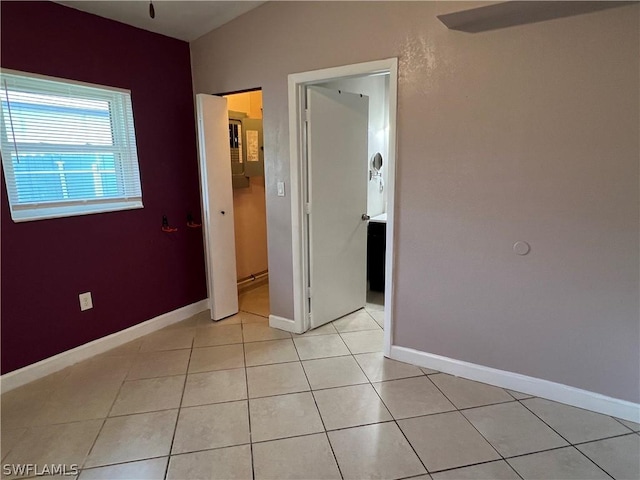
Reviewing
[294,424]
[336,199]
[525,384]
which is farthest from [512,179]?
[294,424]

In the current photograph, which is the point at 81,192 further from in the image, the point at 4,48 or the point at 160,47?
the point at 160,47

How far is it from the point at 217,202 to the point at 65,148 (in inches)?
42.7

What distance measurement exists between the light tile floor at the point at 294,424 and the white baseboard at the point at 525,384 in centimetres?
4

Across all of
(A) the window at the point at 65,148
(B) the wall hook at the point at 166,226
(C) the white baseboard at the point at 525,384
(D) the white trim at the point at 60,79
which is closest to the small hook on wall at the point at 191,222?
(B) the wall hook at the point at 166,226

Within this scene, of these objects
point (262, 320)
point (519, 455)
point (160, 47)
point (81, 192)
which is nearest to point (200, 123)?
point (160, 47)

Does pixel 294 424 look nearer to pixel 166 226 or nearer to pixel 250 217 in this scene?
pixel 166 226

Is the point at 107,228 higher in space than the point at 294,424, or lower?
higher

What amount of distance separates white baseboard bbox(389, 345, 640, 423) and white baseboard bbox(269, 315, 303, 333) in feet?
2.74

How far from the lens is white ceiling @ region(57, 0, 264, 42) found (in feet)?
7.64

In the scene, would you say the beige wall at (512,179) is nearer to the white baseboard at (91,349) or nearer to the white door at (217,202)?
the white door at (217,202)

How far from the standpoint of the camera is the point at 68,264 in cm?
245

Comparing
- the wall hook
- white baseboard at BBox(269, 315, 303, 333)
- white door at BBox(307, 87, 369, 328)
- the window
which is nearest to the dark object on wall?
white door at BBox(307, 87, 369, 328)

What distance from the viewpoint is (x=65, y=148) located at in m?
2.37

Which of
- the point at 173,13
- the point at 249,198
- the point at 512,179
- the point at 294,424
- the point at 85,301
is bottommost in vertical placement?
the point at 294,424
